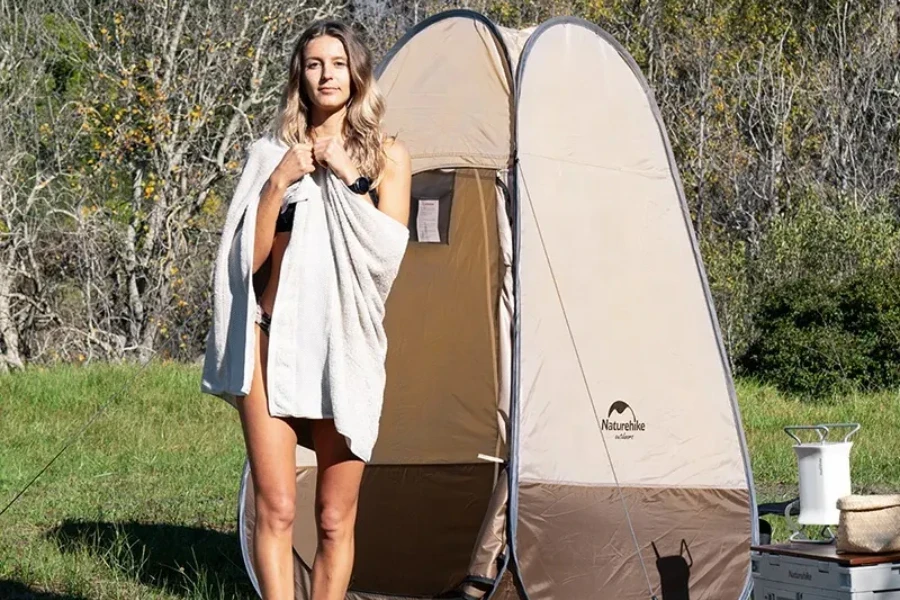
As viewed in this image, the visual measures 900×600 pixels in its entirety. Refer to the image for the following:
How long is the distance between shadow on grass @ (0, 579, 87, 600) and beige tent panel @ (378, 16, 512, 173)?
1.93 metres

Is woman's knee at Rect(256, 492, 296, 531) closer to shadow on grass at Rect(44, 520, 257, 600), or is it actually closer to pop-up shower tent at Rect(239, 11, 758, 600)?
pop-up shower tent at Rect(239, 11, 758, 600)

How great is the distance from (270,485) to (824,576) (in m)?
1.39

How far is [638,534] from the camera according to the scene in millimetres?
4621

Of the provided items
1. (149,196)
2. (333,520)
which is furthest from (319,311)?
(149,196)

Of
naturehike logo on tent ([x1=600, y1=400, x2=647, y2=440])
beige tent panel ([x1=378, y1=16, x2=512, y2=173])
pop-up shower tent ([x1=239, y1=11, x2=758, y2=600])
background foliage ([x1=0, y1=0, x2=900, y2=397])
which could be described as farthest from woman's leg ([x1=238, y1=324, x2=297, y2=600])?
background foliage ([x1=0, y1=0, x2=900, y2=397])

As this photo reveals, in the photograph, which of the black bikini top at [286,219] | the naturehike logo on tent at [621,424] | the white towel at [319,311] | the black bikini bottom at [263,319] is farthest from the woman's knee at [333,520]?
the naturehike logo on tent at [621,424]

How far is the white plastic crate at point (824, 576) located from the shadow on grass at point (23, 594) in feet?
7.96

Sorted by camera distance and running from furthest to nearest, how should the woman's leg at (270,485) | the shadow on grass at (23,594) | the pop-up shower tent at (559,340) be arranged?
the shadow on grass at (23,594) < the pop-up shower tent at (559,340) < the woman's leg at (270,485)

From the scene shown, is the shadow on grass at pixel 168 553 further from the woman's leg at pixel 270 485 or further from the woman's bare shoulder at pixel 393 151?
the woman's bare shoulder at pixel 393 151

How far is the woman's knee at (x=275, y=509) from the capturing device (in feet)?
10.4

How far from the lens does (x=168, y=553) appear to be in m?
5.68

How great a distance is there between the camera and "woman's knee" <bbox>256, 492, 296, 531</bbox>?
10.4ft

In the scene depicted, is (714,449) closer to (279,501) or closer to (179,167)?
(279,501)

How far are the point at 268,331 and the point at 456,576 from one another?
7.28 ft
